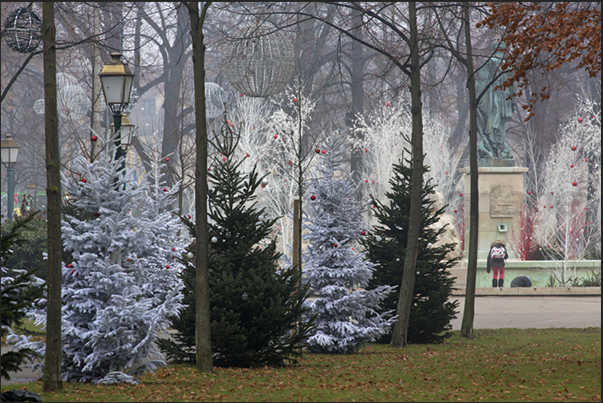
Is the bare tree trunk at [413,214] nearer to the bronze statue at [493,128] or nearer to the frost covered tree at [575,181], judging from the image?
the bronze statue at [493,128]

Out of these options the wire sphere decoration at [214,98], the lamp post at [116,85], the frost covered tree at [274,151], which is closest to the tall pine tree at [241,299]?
the lamp post at [116,85]

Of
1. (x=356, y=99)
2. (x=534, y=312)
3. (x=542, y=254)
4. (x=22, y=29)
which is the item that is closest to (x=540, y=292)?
(x=534, y=312)

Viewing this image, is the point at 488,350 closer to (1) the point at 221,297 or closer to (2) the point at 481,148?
(1) the point at 221,297

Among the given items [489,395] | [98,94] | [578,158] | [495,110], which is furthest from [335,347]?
[578,158]

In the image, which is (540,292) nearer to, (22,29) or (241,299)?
(241,299)

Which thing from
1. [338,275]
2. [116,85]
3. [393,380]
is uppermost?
[116,85]

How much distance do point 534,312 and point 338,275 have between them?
9.17 m

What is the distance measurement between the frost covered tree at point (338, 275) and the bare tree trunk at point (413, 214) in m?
0.54

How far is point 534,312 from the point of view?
A: 18234mm

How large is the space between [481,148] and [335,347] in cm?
1643

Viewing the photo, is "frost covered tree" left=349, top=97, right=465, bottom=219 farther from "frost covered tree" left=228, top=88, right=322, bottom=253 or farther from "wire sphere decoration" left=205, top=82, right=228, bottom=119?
"wire sphere decoration" left=205, top=82, right=228, bottom=119

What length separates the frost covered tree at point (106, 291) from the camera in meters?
7.52

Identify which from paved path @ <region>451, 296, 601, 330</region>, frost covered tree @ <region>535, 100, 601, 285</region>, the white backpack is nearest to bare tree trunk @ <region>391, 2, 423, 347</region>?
paved path @ <region>451, 296, 601, 330</region>

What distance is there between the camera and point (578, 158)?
35.5 metres
